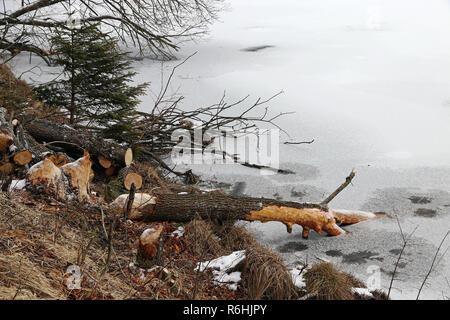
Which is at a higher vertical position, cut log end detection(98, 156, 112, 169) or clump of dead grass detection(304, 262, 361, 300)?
cut log end detection(98, 156, 112, 169)

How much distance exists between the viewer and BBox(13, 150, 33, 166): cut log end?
533 centimetres

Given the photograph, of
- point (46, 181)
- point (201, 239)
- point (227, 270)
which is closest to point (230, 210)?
point (201, 239)

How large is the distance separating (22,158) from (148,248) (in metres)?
2.26

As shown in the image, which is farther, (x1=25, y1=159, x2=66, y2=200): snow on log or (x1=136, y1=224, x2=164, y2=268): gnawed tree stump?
(x1=25, y1=159, x2=66, y2=200): snow on log

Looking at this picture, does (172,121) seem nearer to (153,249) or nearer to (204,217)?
(204,217)

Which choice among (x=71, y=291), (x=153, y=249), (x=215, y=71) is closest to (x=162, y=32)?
(x=215, y=71)

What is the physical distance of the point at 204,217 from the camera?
5.11 m

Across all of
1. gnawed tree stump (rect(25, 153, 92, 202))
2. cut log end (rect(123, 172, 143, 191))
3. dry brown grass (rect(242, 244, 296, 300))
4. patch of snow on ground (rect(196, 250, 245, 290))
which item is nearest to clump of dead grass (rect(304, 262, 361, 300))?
dry brown grass (rect(242, 244, 296, 300))

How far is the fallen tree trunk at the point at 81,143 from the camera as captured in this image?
20.2 ft

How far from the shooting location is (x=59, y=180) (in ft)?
15.9

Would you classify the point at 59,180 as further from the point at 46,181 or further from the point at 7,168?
the point at 7,168

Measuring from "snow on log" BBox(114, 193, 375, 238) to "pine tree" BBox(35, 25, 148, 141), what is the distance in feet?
5.73

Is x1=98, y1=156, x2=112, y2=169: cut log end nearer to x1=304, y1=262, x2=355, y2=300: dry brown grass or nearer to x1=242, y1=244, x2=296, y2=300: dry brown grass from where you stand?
x1=242, y1=244, x2=296, y2=300: dry brown grass
